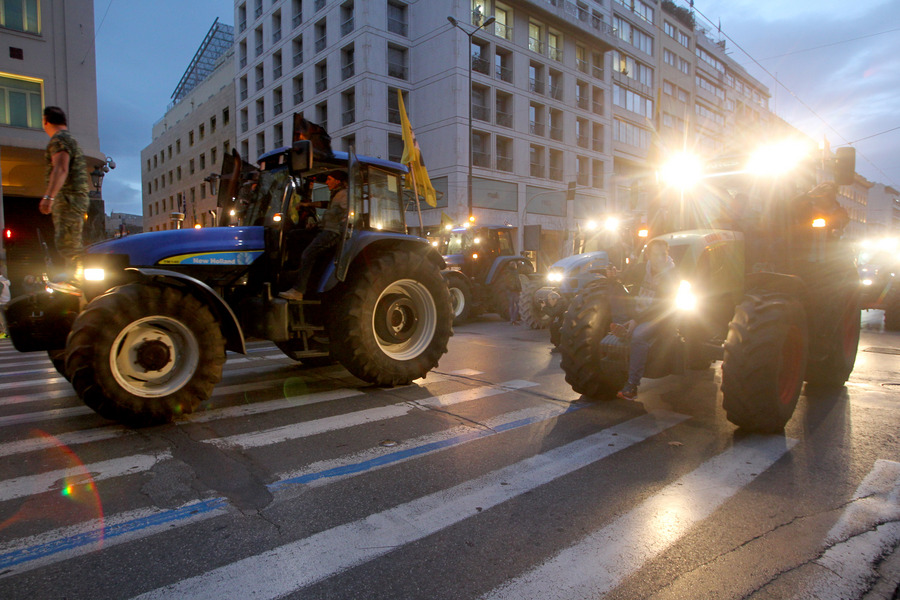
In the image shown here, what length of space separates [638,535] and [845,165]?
205 inches

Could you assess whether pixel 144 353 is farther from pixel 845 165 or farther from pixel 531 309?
pixel 531 309

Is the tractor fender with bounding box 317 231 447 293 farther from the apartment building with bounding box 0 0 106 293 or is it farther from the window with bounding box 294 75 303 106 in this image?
the window with bounding box 294 75 303 106

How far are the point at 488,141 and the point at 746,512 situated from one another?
32.2 metres

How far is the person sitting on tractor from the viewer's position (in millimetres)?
4906

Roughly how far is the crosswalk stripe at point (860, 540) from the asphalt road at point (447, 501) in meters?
0.01

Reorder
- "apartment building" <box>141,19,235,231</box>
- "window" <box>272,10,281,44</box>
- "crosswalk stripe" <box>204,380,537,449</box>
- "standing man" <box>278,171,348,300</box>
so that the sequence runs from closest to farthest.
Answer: "crosswalk stripe" <box>204,380,537,449</box> → "standing man" <box>278,171,348,300</box> → "window" <box>272,10,281,44</box> → "apartment building" <box>141,19,235,231</box>

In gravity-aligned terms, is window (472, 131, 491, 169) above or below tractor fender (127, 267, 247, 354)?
above

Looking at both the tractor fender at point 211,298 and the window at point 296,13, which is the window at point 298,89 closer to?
the window at point 296,13

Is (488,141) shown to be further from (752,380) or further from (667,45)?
(752,380)

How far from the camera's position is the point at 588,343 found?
17.2 ft

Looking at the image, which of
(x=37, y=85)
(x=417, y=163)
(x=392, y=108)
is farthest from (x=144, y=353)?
(x=392, y=108)

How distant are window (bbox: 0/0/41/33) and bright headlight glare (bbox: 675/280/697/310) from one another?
2379 centimetres

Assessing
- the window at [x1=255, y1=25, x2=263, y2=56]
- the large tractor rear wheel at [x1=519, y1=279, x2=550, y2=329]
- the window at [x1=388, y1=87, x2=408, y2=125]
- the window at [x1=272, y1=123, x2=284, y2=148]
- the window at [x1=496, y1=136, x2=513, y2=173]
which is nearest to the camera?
the large tractor rear wheel at [x1=519, y1=279, x2=550, y2=329]

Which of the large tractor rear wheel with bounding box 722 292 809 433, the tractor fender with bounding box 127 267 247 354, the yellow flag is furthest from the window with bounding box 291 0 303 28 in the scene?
the large tractor rear wheel with bounding box 722 292 809 433
